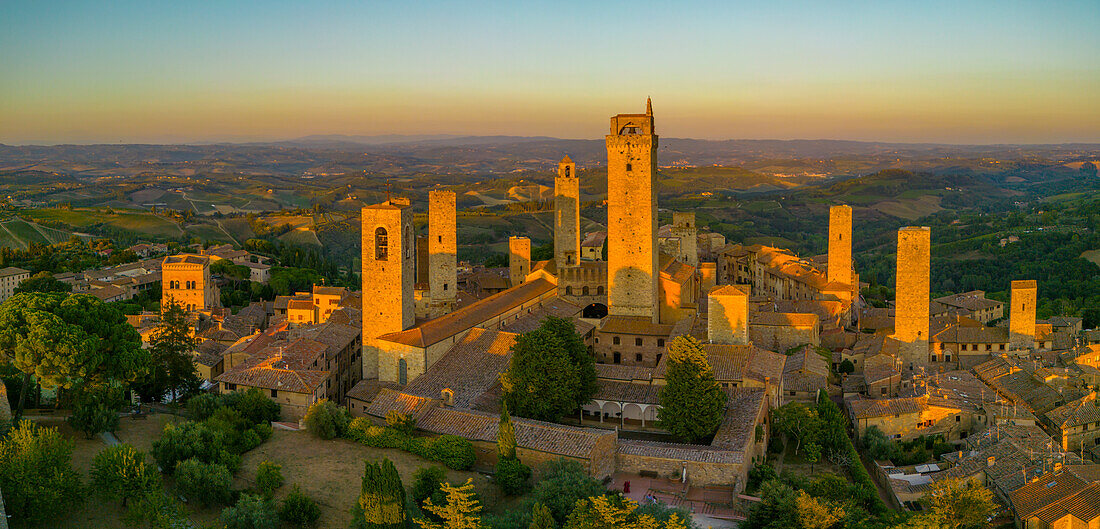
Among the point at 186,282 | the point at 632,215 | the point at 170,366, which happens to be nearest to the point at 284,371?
the point at 170,366

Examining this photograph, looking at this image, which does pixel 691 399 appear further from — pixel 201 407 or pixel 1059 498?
pixel 201 407

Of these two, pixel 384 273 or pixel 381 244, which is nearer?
pixel 384 273

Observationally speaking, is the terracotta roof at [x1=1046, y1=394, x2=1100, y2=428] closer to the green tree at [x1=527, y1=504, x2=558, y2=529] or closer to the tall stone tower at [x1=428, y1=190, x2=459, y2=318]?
the green tree at [x1=527, y1=504, x2=558, y2=529]

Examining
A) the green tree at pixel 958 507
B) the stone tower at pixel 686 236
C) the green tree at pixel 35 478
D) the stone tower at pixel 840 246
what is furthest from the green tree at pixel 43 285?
the green tree at pixel 958 507

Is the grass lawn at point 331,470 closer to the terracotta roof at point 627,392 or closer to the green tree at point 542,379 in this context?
the green tree at point 542,379

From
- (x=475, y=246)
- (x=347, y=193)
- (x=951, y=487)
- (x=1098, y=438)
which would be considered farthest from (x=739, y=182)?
(x=951, y=487)
